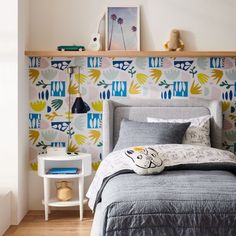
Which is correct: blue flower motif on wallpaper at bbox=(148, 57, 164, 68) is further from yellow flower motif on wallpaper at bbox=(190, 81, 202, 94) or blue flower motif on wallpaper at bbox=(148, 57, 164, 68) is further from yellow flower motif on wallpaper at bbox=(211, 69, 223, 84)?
yellow flower motif on wallpaper at bbox=(211, 69, 223, 84)

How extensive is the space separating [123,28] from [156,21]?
1.07ft

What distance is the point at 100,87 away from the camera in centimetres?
486

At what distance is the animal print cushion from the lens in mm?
3477

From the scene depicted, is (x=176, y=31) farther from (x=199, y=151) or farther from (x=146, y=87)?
(x=199, y=151)

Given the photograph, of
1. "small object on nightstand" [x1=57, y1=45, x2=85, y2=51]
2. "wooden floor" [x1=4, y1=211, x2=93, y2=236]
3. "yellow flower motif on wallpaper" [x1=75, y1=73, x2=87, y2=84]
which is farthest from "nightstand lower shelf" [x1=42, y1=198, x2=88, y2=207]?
"small object on nightstand" [x1=57, y1=45, x2=85, y2=51]

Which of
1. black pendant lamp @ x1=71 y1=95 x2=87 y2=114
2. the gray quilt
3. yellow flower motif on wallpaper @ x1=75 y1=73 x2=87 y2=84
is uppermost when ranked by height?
yellow flower motif on wallpaper @ x1=75 y1=73 x2=87 y2=84

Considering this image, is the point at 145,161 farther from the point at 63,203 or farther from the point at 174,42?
the point at 174,42

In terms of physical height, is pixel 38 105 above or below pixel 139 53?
below

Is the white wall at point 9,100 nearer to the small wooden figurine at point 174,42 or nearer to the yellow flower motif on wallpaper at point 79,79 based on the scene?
the yellow flower motif on wallpaper at point 79,79

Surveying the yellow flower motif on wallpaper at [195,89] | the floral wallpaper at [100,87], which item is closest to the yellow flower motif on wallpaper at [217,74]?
the floral wallpaper at [100,87]

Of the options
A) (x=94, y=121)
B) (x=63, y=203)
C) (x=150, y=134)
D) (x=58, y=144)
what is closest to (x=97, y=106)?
(x=94, y=121)

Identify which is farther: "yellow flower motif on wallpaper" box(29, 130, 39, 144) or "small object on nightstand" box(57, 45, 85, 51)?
"yellow flower motif on wallpaper" box(29, 130, 39, 144)

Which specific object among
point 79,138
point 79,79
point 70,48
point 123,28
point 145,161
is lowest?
point 145,161

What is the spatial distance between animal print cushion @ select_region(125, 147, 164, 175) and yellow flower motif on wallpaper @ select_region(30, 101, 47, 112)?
1.52 metres
